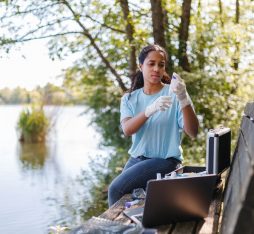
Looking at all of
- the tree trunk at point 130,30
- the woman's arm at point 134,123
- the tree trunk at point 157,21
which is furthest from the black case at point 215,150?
the tree trunk at point 130,30

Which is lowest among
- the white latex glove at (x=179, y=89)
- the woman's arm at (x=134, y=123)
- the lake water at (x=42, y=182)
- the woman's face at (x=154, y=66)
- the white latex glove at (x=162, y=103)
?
the lake water at (x=42, y=182)

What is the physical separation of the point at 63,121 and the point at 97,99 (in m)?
7.94

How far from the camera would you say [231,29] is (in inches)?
271

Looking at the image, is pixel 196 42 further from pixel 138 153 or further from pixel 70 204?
pixel 138 153

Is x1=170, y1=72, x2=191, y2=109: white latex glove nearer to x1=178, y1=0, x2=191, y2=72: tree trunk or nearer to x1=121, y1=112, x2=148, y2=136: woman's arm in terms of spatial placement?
x1=121, y1=112, x2=148, y2=136: woman's arm

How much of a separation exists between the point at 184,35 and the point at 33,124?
328 inches

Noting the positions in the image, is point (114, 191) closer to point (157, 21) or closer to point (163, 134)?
point (163, 134)

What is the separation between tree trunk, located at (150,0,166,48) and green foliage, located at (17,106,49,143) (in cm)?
869

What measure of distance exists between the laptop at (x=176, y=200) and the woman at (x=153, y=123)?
584mm

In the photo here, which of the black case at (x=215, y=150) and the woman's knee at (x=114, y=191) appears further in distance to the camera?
the woman's knee at (x=114, y=191)

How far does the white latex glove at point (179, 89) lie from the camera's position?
248 centimetres

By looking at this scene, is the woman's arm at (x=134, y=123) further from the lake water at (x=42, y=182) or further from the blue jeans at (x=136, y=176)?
the lake water at (x=42, y=182)

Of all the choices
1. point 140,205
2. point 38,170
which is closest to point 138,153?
point 140,205

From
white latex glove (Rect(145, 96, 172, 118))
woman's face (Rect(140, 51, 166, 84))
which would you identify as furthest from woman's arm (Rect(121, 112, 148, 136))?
woman's face (Rect(140, 51, 166, 84))
